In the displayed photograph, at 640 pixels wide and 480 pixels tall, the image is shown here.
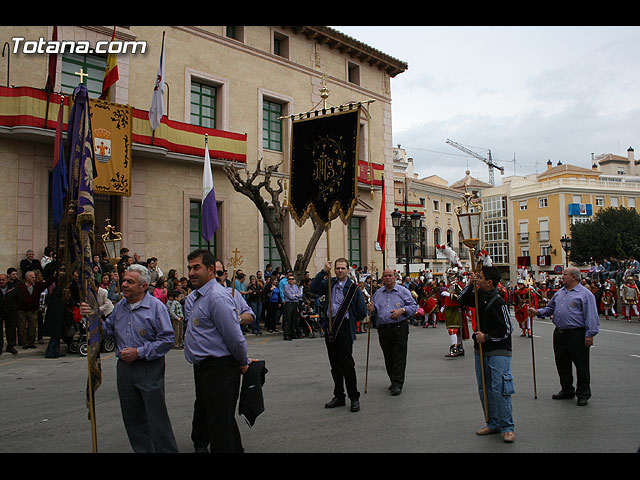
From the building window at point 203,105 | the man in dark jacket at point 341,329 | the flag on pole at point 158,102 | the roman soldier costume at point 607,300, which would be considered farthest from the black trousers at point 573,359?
the roman soldier costume at point 607,300

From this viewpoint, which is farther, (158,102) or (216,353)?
(158,102)

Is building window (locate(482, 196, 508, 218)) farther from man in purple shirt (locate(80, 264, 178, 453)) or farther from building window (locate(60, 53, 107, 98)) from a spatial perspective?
man in purple shirt (locate(80, 264, 178, 453))

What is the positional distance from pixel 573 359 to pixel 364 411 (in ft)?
9.81

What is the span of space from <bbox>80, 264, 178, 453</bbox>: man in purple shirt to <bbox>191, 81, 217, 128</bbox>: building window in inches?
656

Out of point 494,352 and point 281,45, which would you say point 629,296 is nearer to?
point 281,45

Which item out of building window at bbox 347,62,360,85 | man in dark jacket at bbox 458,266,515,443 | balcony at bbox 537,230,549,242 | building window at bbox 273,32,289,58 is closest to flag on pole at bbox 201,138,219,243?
building window at bbox 273,32,289,58

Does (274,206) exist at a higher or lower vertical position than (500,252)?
higher

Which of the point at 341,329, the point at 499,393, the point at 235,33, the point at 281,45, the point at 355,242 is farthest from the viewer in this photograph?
the point at 355,242

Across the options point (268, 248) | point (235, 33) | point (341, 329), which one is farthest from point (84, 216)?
point (235, 33)

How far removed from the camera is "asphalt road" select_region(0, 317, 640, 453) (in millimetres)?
5289

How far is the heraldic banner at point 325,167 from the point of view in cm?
869

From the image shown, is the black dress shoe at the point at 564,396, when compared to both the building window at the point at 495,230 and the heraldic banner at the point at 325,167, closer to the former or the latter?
the heraldic banner at the point at 325,167

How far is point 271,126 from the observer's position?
75.3 feet
